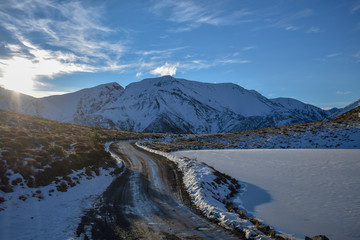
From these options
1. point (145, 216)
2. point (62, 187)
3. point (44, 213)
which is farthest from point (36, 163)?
point (145, 216)

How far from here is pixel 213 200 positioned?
11969 mm

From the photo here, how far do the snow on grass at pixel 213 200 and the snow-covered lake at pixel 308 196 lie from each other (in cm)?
134

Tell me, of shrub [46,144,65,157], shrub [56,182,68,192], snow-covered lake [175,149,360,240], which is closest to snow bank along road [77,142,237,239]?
shrub [56,182,68,192]

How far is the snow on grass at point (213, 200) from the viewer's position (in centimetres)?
846

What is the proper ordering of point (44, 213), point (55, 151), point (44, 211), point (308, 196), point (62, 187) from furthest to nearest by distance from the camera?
point (55, 151) → point (62, 187) → point (308, 196) → point (44, 211) → point (44, 213)

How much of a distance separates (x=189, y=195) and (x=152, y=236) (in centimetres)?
563

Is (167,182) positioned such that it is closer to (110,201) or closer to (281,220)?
(110,201)

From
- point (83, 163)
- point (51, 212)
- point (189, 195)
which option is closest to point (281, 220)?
point (189, 195)

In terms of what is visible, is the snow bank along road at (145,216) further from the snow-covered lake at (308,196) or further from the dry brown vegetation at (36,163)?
the dry brown vegetation at (36,163)

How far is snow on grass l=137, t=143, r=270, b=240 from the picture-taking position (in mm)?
8461

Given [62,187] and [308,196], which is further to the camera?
[62,187]

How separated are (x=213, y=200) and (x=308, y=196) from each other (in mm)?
5659

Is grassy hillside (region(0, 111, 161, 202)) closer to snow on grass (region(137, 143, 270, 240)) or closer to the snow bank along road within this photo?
the snow bank along road

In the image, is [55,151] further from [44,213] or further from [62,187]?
[44,213]
